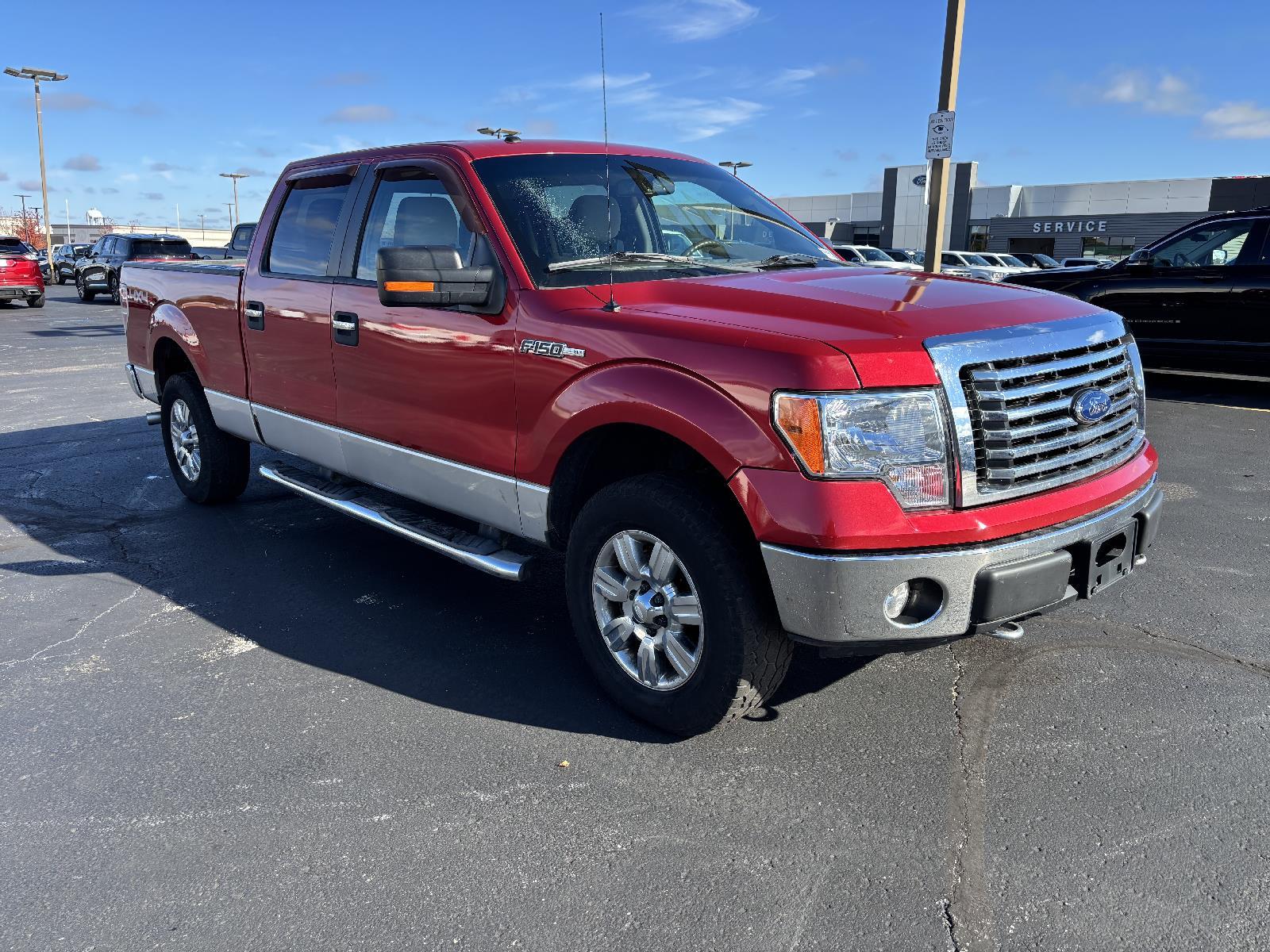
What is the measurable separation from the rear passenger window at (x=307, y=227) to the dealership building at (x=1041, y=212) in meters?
39.6

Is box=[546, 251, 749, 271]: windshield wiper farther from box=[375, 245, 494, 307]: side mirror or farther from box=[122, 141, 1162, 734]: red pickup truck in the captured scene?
box=[375, 245, 494, 307]: side mirror

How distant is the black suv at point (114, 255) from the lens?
2584cm

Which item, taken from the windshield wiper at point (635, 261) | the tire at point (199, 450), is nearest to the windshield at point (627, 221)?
the windshield wiper at point (635, 261)

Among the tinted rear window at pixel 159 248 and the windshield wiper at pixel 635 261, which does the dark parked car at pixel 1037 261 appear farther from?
the windshield wiper at pixel 635 261

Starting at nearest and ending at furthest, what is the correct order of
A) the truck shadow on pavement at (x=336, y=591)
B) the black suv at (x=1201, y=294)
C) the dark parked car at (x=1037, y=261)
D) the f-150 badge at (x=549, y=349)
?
the f-150 badge at (x=549, y=349), the truck shadow on pavement at (x=336, y=591), the black suv at (x=1201, y=294), the dark parked car at (x=1037, y=261)

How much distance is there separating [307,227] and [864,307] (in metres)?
3.10

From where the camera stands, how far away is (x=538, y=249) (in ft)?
12.2

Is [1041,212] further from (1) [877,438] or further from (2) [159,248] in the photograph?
(1) [877,438]

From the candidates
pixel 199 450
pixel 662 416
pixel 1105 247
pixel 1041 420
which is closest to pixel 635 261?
pixel 662 416

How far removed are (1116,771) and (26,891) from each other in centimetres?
312

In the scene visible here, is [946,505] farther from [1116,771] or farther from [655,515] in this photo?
[1116,771]

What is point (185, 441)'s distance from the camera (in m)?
6.34

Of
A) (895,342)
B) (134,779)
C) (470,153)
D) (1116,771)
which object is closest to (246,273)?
(470,153)

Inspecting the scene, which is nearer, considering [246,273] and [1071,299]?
[1071,299]
